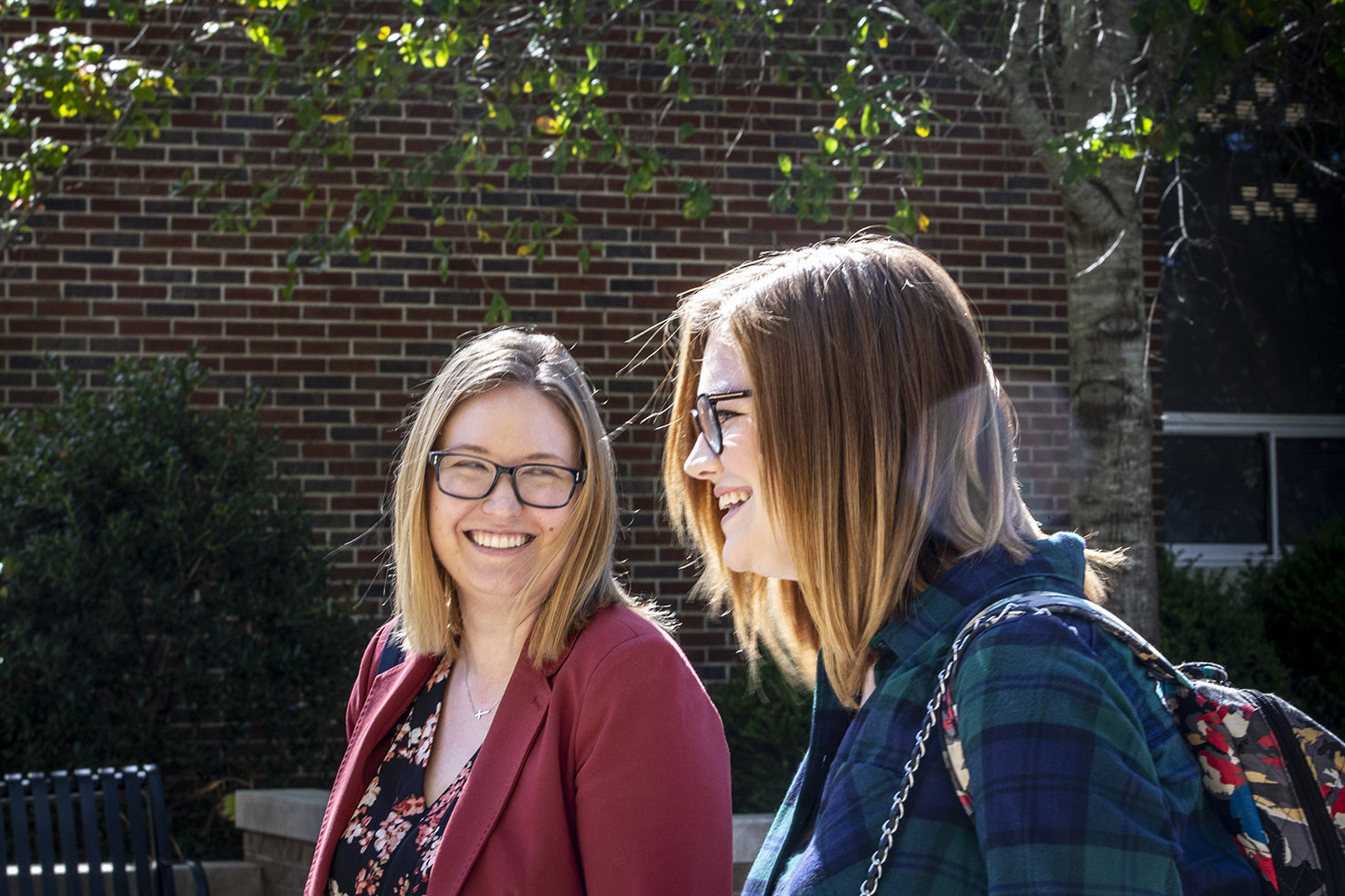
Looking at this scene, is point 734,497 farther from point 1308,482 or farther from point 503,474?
point 1308,482

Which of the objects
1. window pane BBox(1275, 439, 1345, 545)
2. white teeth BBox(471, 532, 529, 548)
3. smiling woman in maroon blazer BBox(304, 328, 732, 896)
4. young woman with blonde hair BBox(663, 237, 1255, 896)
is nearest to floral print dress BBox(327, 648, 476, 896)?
smiling woman in maroon blazer BBox(304, 328, 732, 896)

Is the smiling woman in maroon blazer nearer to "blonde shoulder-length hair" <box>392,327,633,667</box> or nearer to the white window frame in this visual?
"blonde shoulder-length hair" <box>392,327,633,667</box>

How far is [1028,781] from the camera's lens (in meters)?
1.12

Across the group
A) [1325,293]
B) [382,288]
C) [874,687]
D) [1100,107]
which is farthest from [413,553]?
[1325,293]

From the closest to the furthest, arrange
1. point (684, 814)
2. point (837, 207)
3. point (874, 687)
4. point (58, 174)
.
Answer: point (874, 687) < point (684, 814) < point (58, 174) < point (837, 207)

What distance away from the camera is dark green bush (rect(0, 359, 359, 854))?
5100mm

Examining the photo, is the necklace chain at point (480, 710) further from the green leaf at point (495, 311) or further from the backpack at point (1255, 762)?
the green leaf at point (495, 311)

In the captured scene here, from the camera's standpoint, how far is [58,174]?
5320 millimetres

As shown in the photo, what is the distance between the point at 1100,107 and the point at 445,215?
10.7 ft

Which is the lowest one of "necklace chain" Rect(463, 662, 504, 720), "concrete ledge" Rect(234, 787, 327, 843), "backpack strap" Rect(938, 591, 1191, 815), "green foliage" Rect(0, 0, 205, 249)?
"concrete ledge" Rect(234, 787, 327, 843)

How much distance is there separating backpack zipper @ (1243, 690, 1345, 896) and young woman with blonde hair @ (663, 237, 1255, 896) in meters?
0.08

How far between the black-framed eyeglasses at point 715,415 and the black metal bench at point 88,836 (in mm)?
3367

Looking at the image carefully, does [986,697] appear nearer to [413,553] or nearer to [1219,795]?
[1219,795]

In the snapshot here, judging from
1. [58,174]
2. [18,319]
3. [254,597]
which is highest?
[58,174]
